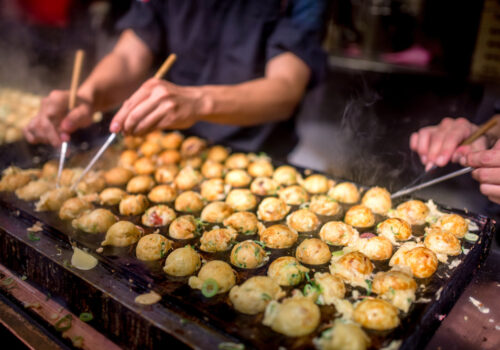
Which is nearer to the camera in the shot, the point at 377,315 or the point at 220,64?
the point at 377,315

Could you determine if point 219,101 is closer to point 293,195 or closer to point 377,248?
point 293,195

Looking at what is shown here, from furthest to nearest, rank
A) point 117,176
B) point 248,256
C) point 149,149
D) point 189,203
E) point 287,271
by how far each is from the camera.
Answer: point 149,149
point 117,176
point 189,203
point 248,256
point 287,271

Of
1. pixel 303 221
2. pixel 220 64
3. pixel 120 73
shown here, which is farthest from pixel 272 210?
pixel 120 73

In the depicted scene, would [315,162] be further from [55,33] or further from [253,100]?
[55,33]

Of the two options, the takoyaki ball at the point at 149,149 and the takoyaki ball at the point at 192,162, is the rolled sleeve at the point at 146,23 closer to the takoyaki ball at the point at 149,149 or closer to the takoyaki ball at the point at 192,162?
the takoyaki ball at the point at 149,149

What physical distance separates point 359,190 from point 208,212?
90 cm

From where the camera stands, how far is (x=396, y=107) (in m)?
3.28

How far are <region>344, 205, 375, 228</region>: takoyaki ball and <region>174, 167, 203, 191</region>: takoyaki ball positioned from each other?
979mm

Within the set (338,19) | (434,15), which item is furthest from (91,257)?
(434,15)

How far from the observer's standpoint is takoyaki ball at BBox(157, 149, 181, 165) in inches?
112

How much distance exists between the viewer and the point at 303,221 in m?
2.10

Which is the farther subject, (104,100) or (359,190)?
(104,100)

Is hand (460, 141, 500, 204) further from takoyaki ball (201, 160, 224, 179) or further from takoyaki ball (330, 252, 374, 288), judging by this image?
takoyaki ball (201, 160, 224, 179)

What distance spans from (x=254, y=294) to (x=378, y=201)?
1014mm
